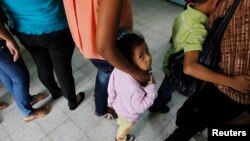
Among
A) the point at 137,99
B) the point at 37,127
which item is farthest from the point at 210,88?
the point at 37,127

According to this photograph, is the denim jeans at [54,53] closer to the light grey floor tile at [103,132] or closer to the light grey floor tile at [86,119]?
the light grey floor tile at [86,119]

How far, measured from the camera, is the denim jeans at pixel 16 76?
1173 millimetres

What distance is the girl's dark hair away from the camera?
35.1 inches

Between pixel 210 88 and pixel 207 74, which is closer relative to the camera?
pixel 207 74

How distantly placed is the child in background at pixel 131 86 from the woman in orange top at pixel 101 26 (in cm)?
4

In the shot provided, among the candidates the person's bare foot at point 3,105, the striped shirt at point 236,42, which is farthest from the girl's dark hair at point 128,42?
the person's bare foot at point 3,105

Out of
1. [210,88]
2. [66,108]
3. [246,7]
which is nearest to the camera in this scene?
[246,7]

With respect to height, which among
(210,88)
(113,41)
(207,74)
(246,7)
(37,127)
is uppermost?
(246,7)

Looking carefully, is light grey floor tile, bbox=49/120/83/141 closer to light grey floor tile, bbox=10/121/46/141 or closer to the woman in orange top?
light grey floor tile, bbox=10/121/46/141

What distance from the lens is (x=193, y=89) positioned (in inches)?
41.2

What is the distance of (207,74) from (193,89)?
177 mm

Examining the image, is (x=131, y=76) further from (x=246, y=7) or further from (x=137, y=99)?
(x=246, y=7)

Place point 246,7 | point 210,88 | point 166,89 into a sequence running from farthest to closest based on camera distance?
point 166,89, point 210,88, point 246,7

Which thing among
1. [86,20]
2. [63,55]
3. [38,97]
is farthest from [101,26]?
[38,97]
